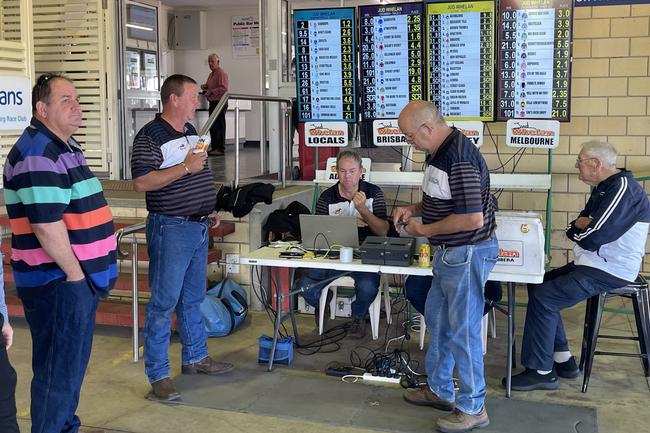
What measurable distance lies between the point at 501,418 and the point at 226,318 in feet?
6.81

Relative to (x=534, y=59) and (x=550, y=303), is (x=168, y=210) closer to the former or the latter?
(x=550, y=303)

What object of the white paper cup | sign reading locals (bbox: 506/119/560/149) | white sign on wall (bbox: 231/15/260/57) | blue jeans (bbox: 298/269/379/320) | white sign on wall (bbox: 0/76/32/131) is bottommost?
blue jeans (bbox: 298/269/379/320)

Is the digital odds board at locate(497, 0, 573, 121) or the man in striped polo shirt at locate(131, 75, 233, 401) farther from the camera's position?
the digital odds board at locate(497, 0, 573, 121)

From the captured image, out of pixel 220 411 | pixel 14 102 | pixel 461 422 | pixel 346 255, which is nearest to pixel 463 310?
pixel 461 422

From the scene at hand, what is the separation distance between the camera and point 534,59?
5.64 metres

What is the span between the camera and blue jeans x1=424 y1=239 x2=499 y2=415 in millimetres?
3504

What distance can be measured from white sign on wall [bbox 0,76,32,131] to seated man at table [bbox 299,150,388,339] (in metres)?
2.53

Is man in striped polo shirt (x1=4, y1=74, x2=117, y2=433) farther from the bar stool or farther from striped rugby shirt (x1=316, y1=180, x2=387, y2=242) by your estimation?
the bar stool

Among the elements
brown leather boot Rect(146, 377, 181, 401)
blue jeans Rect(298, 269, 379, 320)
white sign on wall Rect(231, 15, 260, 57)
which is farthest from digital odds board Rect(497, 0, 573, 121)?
white sign on wall Rect(231, 15, 260, 57)

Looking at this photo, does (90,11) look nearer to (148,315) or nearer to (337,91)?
(337,91)

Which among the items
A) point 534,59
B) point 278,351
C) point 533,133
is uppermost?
point 534,59

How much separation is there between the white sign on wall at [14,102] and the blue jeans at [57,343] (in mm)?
3213

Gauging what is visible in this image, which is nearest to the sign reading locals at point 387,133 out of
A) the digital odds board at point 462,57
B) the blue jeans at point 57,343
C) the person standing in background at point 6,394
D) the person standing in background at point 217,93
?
the digital odds board at point 462,57

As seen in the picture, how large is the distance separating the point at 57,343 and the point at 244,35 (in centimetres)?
1242
